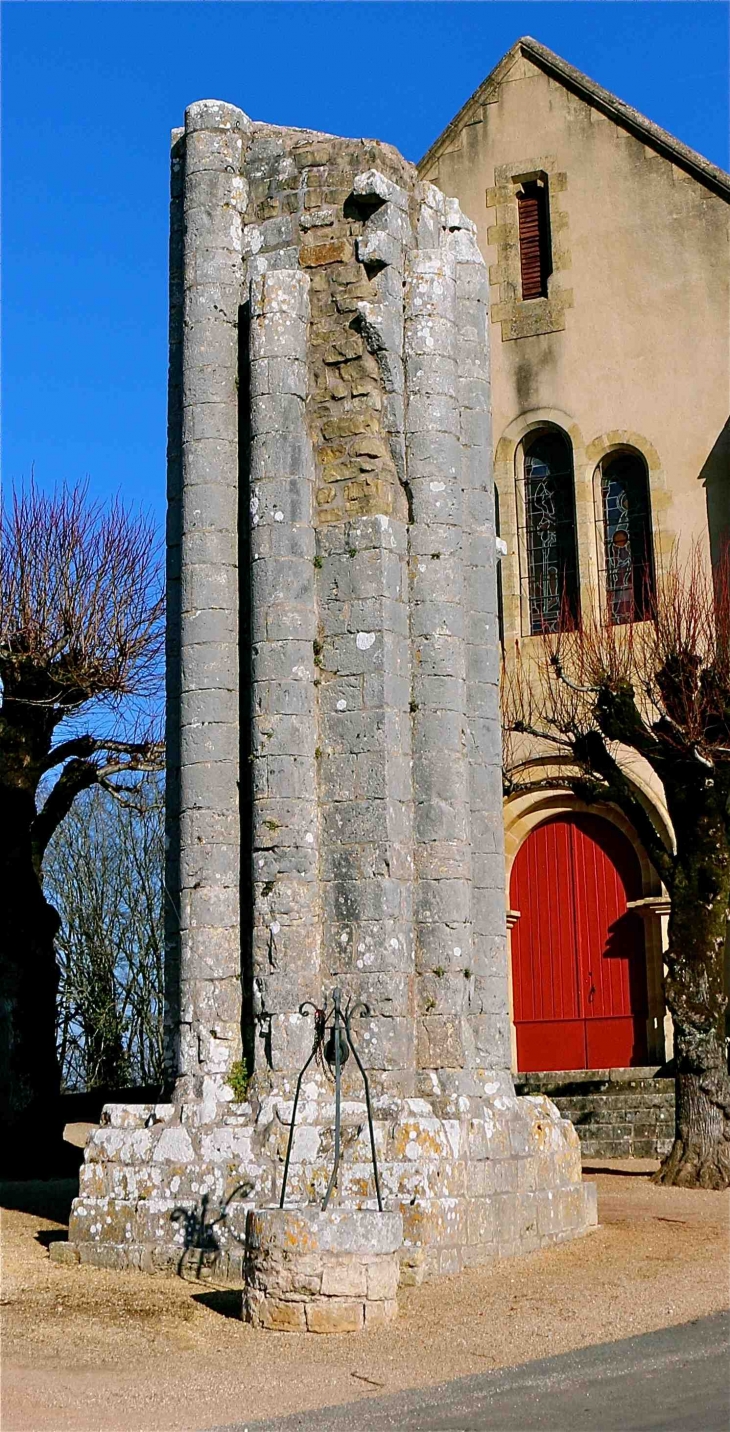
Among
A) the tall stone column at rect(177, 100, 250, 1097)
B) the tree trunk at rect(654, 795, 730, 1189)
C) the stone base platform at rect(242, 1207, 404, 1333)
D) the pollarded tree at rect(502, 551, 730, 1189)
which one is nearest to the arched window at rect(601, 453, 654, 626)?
the pollarded tree at rect(502, 551, 730, 1189)

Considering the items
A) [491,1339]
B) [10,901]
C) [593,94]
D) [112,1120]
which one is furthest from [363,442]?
[593,94]

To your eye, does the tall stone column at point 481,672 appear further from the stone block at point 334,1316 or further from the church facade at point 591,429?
the church facade at point 591,429

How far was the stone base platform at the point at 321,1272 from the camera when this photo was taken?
21.8 feet

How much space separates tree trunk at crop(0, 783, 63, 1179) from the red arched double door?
18.2ft

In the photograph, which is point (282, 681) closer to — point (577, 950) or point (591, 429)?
point (577, 950)

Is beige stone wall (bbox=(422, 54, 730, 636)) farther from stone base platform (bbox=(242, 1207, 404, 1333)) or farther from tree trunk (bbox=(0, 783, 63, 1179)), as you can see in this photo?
stone base platform (bbox=(242, 1207, 404, 1333))

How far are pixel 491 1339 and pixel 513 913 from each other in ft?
36.8

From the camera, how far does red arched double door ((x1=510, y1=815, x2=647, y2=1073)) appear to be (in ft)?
56.5

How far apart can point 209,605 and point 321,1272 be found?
3.71 metres

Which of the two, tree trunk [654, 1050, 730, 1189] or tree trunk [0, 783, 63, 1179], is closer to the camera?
tree trunk [654, 1050, 730, 1189]

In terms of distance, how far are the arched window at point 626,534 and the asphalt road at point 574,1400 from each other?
38.8ft

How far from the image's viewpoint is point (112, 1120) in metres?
8.58

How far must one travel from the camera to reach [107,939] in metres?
26.2

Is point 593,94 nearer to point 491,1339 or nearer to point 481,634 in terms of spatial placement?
point 481,634
